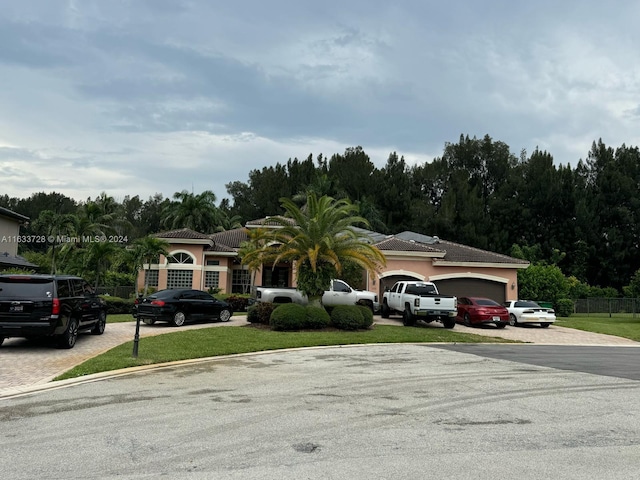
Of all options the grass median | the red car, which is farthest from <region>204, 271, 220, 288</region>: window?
the red car

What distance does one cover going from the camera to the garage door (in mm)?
32344

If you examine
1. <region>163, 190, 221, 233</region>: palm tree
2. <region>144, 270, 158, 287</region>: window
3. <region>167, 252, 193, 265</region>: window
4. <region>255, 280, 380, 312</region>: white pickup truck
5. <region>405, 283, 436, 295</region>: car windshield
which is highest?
<region>163, 190, 221, 233</region>: palm tree

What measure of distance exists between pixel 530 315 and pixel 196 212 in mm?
37734

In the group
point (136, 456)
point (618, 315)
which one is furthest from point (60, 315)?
point (618, 315)

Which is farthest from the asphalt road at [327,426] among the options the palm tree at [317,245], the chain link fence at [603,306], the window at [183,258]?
the chain link fence at [603,306]

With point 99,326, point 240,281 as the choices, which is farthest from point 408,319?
point 240,281

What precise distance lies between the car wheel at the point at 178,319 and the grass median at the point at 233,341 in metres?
2.17

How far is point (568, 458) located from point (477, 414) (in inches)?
80.2

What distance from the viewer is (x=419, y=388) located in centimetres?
969

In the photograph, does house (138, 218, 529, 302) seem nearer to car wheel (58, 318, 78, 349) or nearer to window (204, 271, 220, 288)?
window (204, 271, 220, 288)

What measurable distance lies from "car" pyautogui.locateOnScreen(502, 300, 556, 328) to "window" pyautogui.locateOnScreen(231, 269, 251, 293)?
1809cm

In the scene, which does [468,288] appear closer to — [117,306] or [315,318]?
[315,318]

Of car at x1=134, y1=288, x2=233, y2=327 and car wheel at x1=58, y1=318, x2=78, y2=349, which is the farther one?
car at x1=134, y1=288, x2=233, y2=327

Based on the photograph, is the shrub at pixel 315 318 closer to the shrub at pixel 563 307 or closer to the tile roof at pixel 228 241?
the tile roof at pixel 228 241
